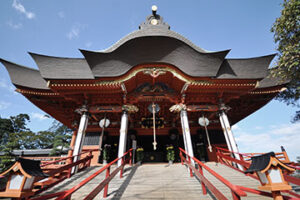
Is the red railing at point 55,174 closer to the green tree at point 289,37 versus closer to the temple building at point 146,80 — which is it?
the temple building at point 146,80

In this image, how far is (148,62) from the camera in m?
7.32

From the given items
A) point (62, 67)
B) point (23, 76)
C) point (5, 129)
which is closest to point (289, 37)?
point (62, 67)

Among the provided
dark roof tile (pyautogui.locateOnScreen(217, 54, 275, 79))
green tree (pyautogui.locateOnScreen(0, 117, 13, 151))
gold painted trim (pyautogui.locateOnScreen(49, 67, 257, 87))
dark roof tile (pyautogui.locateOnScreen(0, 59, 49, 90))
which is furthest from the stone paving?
green tree (pyautogui.locateOnScreen(0, 117, 13, 151))

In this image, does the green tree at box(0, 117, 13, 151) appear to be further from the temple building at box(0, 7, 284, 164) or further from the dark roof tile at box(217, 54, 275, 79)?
the dark roof tile at box(217, 54, 275, 79)

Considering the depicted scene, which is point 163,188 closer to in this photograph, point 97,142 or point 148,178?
point 148,178

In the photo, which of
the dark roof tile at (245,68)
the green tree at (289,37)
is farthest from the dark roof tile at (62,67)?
the green tree at (289,37)

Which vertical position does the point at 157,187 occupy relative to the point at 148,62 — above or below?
below

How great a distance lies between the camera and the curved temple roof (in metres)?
7.08

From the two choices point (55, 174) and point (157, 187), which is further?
point (55, 174)

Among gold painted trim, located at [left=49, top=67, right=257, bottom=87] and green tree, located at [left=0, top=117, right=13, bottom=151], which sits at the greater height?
green tree, located at [left=0, top=117, right=13, bottom=151]

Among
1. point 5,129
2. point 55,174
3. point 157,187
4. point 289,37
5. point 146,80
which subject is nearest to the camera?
point 157,187

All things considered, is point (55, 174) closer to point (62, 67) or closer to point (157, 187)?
point (157, 187)

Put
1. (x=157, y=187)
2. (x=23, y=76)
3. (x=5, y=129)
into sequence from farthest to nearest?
(x=5, y=129), (x=23, y=76), (x=157, y=187)

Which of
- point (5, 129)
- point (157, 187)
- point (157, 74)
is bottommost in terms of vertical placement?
point (157, 187)
